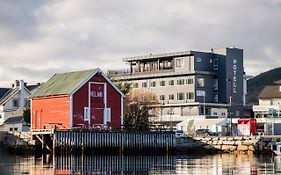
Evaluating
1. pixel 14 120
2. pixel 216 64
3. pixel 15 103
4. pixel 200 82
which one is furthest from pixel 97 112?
pixel 216 64

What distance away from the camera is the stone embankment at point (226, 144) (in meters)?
85.8

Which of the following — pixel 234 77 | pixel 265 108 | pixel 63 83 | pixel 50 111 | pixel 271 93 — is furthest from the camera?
pixel 271 93

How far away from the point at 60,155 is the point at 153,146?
39.2 feet

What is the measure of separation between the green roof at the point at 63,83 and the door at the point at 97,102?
1.62 metres

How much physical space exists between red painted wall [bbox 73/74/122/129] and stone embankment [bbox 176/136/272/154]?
870 cm

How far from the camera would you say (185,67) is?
149500mm

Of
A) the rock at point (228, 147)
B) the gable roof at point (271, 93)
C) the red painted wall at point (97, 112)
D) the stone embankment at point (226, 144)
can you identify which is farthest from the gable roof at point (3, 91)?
the gable roof at point (271, 93)

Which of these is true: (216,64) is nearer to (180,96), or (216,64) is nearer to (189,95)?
(189,95)

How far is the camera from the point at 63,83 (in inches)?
3442

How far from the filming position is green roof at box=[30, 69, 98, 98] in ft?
276

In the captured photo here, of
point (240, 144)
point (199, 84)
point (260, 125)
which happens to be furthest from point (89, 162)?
point (199, 84)

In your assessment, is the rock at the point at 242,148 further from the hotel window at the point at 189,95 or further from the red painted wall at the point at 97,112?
the hotel window at the point at 189,95

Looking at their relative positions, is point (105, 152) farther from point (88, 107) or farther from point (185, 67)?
point (185, 67)

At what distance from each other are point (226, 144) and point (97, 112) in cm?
1670
